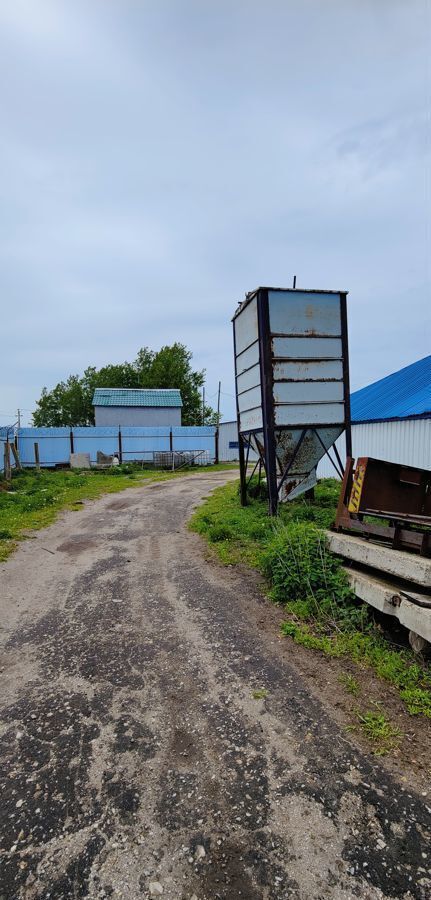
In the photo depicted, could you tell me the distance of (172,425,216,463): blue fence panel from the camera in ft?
98.7

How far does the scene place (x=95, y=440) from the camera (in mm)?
28547

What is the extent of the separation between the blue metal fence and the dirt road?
2393cm

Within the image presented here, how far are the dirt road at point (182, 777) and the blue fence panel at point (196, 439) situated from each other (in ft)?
81.8

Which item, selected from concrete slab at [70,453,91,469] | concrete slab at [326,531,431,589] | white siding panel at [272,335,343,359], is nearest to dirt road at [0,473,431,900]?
concrete slab at [326,531,431,589]

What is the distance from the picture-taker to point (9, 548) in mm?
8250

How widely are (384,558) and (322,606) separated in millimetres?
896

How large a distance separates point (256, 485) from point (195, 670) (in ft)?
29.0

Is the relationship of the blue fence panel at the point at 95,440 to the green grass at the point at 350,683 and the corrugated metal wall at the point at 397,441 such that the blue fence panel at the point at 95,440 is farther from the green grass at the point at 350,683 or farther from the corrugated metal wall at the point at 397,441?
the green grass at the point at 350,683

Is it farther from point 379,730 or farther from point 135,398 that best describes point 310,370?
point 135,398

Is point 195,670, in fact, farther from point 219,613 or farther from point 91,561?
point 91,561

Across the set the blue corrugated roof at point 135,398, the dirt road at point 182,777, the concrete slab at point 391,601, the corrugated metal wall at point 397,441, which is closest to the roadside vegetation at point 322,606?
the concrete slab at point 391,601

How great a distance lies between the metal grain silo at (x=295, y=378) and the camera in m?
9.44

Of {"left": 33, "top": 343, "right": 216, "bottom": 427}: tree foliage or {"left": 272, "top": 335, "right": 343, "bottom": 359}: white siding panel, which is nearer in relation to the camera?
{"left": 272, "top": 335, "right": 343, "bottom": 359}: white siding panel

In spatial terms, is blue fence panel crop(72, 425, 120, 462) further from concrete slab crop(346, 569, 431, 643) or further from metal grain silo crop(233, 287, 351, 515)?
concrete slab crop(346, 569, 431, 643)
